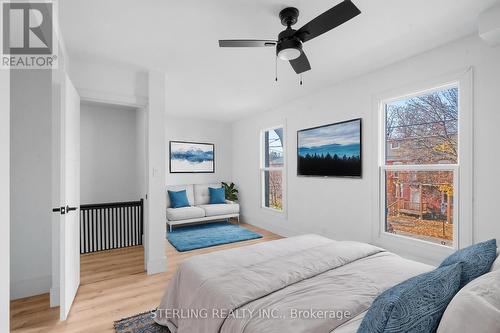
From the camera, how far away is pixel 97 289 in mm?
2746

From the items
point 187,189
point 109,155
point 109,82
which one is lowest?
point 187,189

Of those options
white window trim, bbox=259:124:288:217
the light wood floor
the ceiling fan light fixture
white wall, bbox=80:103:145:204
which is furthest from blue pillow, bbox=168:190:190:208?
the ceiling fan light fixture

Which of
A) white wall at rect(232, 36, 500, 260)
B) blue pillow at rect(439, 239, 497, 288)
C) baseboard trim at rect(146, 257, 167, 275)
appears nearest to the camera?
blue pillow at rect(439, 239, 497, 288)

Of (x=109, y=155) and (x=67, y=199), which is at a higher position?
(x=109, y=155)

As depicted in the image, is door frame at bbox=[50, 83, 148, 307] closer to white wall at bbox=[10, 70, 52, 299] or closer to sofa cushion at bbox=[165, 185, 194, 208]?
white wall at bbox=[10, 70, 52, 299]

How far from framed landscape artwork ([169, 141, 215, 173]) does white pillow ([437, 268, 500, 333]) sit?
5.63 m

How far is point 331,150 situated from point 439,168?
4.65 feet

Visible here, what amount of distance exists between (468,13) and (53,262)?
14.2ft

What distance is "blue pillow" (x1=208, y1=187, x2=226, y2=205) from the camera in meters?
5.96

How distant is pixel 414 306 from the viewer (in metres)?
0.90

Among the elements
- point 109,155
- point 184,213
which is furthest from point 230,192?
point 109,155

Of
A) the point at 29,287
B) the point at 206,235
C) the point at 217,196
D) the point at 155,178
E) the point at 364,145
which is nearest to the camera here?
the point at 29,287

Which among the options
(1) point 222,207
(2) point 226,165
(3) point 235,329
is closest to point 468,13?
(3) point 235,329

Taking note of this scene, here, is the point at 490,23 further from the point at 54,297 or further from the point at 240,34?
the point at 54,297
